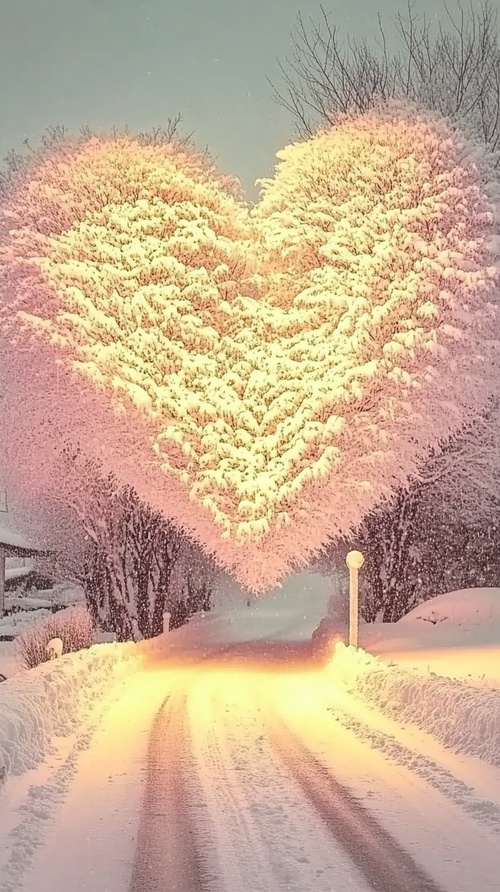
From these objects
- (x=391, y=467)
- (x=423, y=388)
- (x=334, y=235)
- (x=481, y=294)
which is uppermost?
(x=334, y=235)

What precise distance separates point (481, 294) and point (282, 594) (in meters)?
106

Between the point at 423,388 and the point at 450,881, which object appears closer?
the point at 450,881

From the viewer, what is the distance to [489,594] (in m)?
28.7

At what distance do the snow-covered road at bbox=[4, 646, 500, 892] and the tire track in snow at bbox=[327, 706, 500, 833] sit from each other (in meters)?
0.02

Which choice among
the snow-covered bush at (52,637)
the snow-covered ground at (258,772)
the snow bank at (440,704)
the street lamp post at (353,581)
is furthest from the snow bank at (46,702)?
the street lamp post at (353,581)

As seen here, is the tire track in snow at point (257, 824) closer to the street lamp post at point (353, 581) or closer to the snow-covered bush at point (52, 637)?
the snow-covered bush at point (52, 637)

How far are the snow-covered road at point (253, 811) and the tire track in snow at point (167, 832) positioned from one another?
2 centimetres

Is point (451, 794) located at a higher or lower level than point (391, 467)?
lower

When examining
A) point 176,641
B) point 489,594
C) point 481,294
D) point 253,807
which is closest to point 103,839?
point 253,807

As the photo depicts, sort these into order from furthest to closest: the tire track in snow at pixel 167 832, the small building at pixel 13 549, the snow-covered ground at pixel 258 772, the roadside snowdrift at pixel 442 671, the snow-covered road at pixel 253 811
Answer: the small building at pixel 13 549, the roadside snowdrift at pixel 442 671, the snow-covered ground at pixel 258 772, the snow-covered road at pixel 253 811, the tire track in snow at pixel 167 832

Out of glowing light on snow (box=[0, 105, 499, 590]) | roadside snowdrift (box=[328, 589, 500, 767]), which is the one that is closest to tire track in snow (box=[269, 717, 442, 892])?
roadside snowdrift (box=[328, 589, 500, 767])

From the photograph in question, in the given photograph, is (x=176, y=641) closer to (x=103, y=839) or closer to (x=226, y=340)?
(x=226, y=340)

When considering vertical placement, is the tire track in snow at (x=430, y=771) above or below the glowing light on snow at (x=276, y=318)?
below

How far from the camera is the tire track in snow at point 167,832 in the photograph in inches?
254
